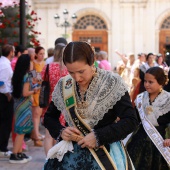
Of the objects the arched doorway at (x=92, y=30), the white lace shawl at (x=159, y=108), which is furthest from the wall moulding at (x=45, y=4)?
the white lace shawl at (x=159, y=108)

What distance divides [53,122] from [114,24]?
981 inches

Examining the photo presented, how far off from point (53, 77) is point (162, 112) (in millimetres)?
1439

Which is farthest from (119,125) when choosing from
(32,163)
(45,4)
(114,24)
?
(45,4)

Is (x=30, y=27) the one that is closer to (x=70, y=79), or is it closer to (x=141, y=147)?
(x=141, y=147)

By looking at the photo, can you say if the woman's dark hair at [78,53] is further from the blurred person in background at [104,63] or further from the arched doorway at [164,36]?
the arched doorway at [164,36]

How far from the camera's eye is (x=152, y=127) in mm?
5086

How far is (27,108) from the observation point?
6672mm

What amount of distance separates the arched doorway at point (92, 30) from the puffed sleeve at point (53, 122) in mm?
24802

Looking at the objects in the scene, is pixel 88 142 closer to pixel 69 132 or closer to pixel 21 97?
pixel 69 132

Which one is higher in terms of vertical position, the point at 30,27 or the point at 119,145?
the point at 30,27

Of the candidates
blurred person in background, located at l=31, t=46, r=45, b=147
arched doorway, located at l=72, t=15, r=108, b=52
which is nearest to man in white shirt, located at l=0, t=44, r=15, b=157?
blurred person in background, located at l=31, t=46, r=45, b=147

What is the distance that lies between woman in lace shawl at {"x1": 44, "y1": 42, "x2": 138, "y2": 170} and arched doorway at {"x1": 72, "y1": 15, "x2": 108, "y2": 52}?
82.0 feet

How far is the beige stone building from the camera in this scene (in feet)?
90.3

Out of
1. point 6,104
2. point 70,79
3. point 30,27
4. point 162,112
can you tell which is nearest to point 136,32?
point 30,27
